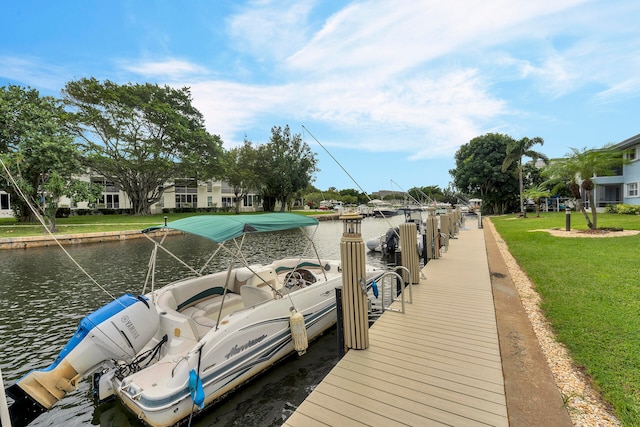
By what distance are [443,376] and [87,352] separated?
3736 mm

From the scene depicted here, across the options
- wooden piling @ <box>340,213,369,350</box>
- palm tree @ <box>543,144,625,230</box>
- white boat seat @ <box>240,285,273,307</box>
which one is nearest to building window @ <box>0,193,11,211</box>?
white boat seat @ <box>240,285,273,307</box>

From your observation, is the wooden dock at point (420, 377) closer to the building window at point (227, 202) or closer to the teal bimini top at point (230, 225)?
the teal bimini top at point (230, 225)

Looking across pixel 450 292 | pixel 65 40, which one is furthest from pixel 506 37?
pixel 65 40

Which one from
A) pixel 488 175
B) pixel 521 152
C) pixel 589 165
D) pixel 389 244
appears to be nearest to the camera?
pixel 589 165

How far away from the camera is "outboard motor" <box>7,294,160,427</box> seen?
2.88 m

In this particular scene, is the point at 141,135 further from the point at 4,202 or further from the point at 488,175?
the point at 488,175

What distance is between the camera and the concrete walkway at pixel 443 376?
270 centimetres

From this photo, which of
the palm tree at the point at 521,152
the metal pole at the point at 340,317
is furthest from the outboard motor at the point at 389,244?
the palm tree at the point at 521,152

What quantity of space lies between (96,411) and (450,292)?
6067 millimetres

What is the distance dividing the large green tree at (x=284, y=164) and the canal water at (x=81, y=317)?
3011 cm

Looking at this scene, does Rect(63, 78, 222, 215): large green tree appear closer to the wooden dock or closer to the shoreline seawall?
the shoreline seawall

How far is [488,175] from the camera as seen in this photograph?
35281 mm

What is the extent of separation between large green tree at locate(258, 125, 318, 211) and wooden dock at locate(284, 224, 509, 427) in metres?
40.9

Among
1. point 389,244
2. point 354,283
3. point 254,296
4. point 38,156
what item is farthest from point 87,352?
point 38,156
